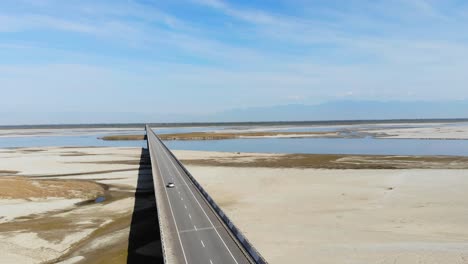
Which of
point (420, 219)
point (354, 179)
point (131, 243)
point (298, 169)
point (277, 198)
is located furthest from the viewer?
point (298, 169)

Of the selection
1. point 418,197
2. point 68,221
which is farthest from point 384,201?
point 68,221

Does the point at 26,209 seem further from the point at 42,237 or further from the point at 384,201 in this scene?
the point at 384,201

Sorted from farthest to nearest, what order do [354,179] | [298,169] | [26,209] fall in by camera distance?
[298,169] → [354,179] → [26,209]

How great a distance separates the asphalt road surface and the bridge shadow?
2.49 metres

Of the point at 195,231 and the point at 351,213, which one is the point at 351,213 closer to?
the point at 351,213

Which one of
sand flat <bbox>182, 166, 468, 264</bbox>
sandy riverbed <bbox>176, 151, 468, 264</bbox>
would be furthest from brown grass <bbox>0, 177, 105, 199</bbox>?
sand flat <bbox>182, 166, 468, 264</bbox>

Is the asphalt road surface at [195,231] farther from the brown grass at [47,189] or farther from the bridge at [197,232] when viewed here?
the brown grass at [47,189]

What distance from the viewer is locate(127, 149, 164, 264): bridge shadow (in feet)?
109

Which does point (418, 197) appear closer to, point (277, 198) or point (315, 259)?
point (277, 198)

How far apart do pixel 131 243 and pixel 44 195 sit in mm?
29082

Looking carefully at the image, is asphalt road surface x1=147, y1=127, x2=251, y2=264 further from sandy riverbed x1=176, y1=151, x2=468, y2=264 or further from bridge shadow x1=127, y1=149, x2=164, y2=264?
sandy riverbed x1=176, y1=151, x2=468, y2=264

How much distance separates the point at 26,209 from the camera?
5075 cm

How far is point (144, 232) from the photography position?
132ft

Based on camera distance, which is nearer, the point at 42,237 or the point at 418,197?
the point at 42,237
